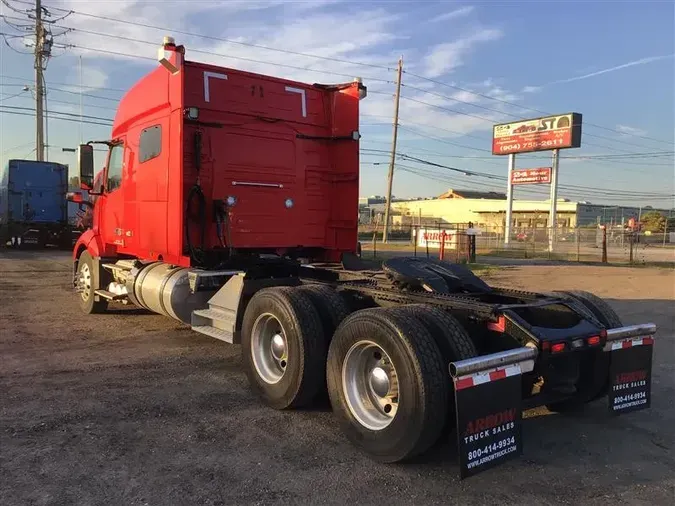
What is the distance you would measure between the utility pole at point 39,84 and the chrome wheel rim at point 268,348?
3173 centimetres

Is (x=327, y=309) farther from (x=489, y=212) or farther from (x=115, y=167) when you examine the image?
(x=489, y=212)

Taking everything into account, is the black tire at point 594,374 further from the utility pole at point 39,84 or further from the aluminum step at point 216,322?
the utility pole at point 39,84

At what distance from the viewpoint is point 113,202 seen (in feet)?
28.5

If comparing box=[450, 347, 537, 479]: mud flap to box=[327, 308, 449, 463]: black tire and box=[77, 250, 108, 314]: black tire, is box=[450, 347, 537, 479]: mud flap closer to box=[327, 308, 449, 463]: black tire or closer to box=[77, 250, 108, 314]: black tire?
box=[327, 308, 449, 463]: black tire

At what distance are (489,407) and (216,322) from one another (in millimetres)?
3604

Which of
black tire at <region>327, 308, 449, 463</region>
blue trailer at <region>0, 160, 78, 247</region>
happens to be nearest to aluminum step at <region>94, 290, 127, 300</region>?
black tire at <region>327, 308, 449, 463</region>

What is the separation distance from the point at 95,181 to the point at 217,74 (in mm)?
3837

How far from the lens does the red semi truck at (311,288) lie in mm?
3674

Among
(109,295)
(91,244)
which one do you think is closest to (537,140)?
(91,244)

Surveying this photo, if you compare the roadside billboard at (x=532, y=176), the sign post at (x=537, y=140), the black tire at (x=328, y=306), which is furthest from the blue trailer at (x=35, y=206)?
the roadside billboard at (x=532, y=176)

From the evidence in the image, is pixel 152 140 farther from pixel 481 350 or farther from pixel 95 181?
pixel 481 350

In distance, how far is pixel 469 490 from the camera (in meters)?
3.56

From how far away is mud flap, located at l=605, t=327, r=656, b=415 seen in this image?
4324 millimetres

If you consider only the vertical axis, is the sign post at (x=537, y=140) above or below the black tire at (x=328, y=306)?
above
